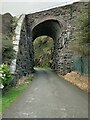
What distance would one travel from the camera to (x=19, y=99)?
13.8m

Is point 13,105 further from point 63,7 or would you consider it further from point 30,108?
point 63,7

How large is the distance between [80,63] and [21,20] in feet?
34.6

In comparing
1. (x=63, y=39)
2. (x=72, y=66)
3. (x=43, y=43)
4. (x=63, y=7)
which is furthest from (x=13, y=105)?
(x=43, y=43)

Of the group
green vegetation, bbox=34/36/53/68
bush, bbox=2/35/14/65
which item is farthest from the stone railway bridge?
green vegetation, bbox=34/36/53/68

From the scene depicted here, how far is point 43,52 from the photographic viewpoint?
219 feet

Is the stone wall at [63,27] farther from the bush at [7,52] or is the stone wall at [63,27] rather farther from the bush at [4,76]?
the bush at [4,76]

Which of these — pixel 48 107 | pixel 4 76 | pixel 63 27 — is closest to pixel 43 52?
pixel 63 27

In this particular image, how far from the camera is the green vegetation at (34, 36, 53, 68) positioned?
63281mm

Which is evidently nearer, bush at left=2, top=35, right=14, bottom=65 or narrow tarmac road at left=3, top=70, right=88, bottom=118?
narrow tarmac road at left=3, top=70, right=88, bottom=118

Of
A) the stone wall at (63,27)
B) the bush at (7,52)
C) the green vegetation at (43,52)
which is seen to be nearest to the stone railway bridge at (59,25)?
the stone wall at (63,27)

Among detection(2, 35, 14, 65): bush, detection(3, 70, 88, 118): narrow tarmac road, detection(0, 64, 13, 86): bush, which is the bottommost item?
detection(3, 70, 88, 118): narrow tarmac road

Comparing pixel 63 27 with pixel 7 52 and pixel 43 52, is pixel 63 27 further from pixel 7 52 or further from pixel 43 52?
pixel 43 52

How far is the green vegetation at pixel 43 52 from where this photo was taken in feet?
208

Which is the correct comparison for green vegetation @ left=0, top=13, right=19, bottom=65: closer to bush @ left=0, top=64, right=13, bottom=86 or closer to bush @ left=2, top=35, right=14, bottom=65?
bush @ left=2, top=35, right=14, bottom=65
